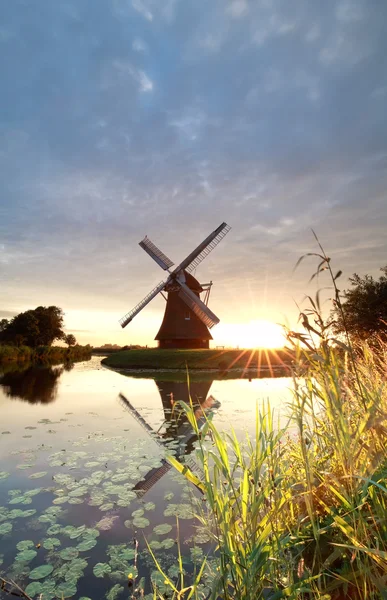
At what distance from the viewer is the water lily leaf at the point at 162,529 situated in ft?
13.3

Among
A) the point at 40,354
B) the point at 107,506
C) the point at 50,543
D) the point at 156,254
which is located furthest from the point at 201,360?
the point at 40,354

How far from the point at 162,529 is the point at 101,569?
0.90 metres

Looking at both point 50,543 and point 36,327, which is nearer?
point 50,543

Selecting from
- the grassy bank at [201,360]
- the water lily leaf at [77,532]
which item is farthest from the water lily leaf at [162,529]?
the grassy bank at [201,360]

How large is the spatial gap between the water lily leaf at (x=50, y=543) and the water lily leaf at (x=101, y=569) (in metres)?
0.66

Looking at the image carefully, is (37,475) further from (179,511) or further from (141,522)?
(179,511)

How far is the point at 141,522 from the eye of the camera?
429cm

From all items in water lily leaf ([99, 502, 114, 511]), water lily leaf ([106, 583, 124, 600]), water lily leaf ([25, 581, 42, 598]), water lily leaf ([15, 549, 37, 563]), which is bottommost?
water lily leaf ([15, 549, 37, 563])

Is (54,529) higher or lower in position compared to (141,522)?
lower

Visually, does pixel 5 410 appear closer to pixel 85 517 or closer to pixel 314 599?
pixel 85 517

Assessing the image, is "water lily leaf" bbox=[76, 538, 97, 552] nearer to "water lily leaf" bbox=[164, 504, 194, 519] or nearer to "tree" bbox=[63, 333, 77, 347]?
"water lily leaf" bbox=[164, 504, 194, 519]

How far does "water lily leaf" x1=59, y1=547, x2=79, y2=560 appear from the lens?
3.57 metres

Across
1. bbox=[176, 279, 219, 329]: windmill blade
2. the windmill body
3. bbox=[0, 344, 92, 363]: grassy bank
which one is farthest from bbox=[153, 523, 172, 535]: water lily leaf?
bbox=[0, 344, 92, 363]: grassy bank

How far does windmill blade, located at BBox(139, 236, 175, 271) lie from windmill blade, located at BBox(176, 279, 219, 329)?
2703mm
